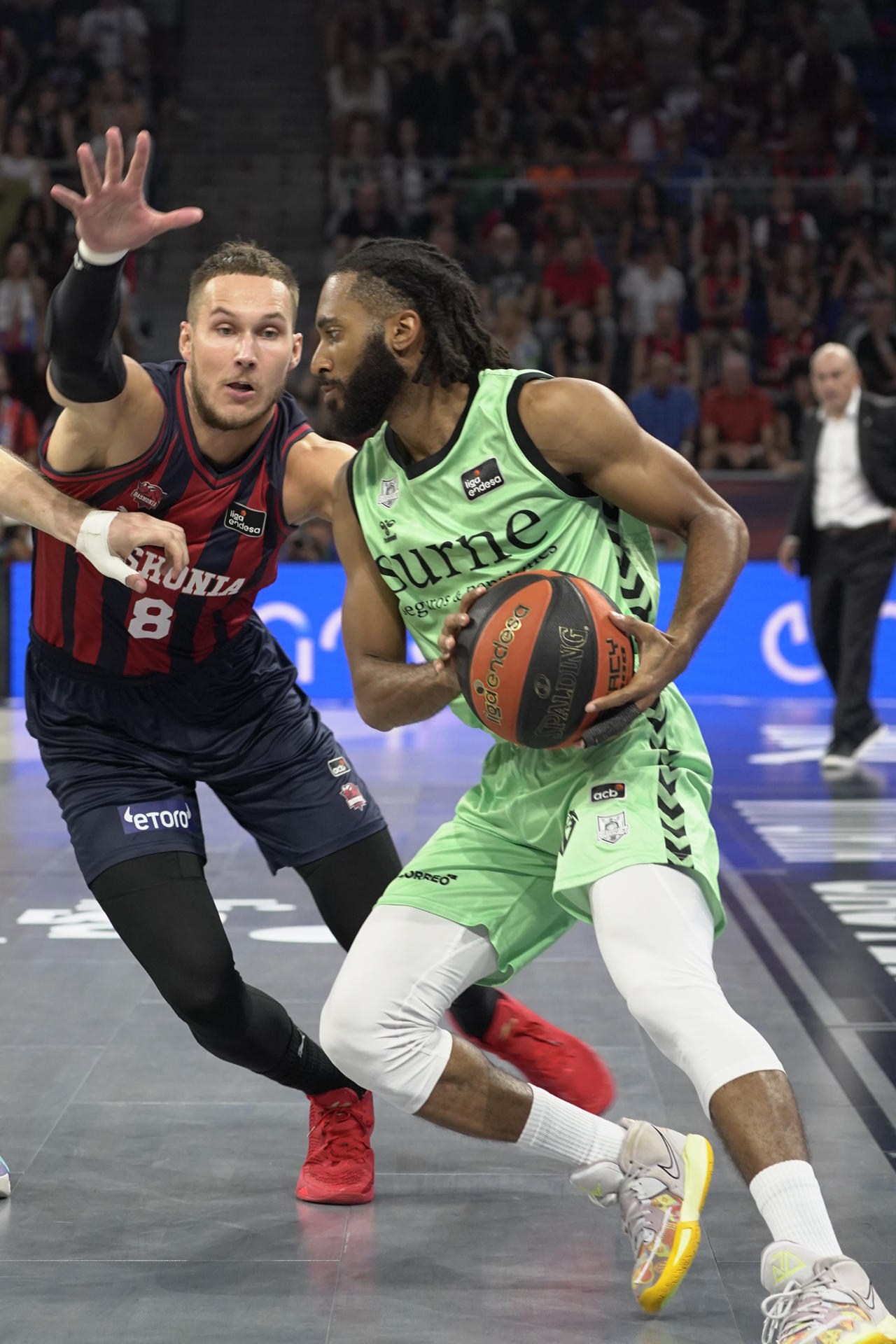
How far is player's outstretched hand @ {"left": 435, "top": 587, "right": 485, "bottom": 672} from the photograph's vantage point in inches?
108

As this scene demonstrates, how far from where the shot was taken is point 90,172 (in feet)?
9.19

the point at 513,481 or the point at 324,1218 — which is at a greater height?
the point at 513,481

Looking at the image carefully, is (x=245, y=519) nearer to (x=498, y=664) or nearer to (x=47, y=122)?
(x=498, y=664)

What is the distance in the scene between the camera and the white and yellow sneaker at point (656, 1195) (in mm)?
2545

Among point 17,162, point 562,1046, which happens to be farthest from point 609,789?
point 17,162

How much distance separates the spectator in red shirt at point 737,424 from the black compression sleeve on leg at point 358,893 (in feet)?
31.4

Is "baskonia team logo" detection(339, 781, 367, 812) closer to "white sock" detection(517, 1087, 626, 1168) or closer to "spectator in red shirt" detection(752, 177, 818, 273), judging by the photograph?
"white sock" detection(517, 1087, 626, 1168)

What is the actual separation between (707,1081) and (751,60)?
15.1 metres

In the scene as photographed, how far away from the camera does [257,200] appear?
15797 mm

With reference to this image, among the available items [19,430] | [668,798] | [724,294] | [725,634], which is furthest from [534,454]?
[724,294]

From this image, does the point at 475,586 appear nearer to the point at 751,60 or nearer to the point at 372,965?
the point at 372,965

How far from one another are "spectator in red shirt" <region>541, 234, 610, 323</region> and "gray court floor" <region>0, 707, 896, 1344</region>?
30.6 ft

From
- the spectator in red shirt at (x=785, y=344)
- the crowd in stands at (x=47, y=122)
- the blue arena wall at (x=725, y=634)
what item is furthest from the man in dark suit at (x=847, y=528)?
A: the crowd in stands at (x=47, y=122)

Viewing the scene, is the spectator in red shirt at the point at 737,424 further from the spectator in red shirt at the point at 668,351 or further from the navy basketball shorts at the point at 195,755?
the navy basketball shorts at the point at 195,755
